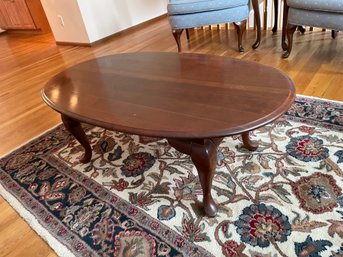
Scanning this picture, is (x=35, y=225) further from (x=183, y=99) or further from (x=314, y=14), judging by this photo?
(x=314, y=14)

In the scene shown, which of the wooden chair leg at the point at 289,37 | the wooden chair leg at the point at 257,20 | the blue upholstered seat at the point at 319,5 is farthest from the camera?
the wooden chair leg at the point at 257,20

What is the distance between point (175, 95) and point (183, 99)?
2.1 inches

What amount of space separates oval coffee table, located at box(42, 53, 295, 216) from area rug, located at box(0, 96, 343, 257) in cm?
12

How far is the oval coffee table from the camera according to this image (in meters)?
0.85

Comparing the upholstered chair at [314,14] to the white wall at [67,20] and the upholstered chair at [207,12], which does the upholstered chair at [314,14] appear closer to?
the upholstered chair at [207,12]

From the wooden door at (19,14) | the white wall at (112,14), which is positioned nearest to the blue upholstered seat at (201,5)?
the white wall at (112,14)

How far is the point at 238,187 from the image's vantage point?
1.17 metres

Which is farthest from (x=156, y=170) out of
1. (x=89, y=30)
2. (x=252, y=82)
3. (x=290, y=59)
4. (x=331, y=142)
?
(x=89, y=30)

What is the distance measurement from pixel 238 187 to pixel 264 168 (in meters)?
0.18

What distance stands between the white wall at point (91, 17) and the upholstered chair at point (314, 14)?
2.33 metres

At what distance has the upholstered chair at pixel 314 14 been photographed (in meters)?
1.76

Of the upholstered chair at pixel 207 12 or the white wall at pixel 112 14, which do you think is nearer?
the upholstered chair at pixel 207 12

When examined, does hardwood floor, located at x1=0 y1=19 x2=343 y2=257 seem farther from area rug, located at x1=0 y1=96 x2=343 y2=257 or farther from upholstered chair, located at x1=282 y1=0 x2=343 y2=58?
upholstered chair, located at x1=282 y1=0 x2=343 y2=58

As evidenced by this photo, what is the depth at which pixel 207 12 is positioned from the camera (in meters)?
2.35
